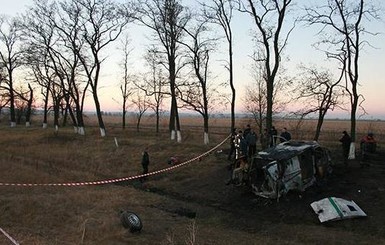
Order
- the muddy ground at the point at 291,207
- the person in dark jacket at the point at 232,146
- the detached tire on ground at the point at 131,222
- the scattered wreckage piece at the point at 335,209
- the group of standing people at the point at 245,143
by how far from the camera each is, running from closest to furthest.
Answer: the detached tire on ground at the point at 131,222, the muddy ground at the point at 291,207, the scattered wreckage piece at the point at 335,209, the group of standing people at the point at 245,143, the person in dark jacket at the point at 232,146

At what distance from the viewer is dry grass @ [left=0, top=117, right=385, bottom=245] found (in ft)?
41.5

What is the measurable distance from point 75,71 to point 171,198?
1063 inches

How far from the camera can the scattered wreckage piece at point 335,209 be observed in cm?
1428

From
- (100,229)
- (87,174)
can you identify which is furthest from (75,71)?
(100,229)

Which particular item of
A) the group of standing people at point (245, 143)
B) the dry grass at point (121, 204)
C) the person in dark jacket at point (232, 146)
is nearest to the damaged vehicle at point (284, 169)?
the dry grass at point (121, 204)

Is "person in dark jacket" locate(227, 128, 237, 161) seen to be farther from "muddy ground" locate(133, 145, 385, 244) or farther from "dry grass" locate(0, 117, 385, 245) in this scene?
"muddy ground" locate(133, 145, 385, 244)

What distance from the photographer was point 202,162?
24000 mm

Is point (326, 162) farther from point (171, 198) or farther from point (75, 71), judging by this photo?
point (75, 71)

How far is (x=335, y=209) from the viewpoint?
14.5 meters

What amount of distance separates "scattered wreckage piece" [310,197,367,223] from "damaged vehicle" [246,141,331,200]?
1.23 m

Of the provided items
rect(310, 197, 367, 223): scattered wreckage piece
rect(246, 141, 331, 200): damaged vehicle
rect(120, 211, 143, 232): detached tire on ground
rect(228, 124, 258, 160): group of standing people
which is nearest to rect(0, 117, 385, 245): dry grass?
rect(120, 211, 143, 232): detached tire on ground

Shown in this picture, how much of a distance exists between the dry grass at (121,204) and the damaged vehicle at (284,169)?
1.61m

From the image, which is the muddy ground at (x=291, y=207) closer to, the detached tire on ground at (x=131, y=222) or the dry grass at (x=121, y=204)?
the dry grass at (x=121, y=204)

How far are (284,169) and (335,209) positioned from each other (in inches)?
84.2
